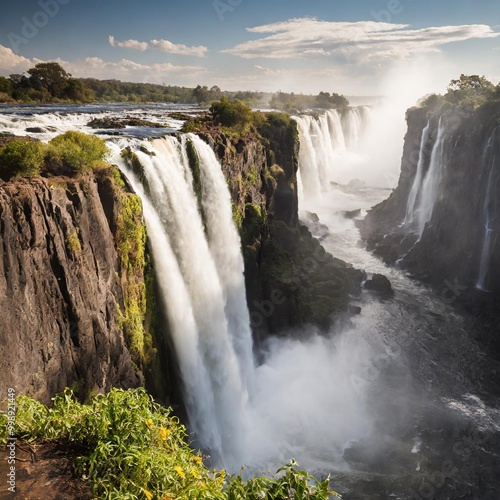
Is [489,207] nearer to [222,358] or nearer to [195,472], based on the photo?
[222,358]

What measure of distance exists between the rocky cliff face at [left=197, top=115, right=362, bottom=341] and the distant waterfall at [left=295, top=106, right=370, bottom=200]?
47.5 feet

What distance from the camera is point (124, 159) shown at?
Answer: 640 inches

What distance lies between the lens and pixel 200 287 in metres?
19.6

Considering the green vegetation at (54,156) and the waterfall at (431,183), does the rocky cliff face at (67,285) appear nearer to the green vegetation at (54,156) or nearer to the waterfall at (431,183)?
the green vegetation at (54,156)

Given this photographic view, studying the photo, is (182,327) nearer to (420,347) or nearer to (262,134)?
(420,347)

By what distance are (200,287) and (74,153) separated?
26.9 feet

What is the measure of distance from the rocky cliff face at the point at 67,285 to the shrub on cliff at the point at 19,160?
67cm

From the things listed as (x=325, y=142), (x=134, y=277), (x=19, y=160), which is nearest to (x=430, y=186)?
(x=325, y=142)

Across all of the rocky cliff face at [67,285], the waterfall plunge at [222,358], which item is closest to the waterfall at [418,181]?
the waterfall plunge at [222,358]

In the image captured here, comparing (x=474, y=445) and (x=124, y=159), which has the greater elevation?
(x=124, y=159)

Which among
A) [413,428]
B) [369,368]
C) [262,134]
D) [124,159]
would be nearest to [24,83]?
[262,134]

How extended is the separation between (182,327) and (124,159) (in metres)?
7.15

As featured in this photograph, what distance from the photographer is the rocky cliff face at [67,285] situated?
9.84 meters

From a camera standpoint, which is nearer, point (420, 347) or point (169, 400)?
point (169, 400)
